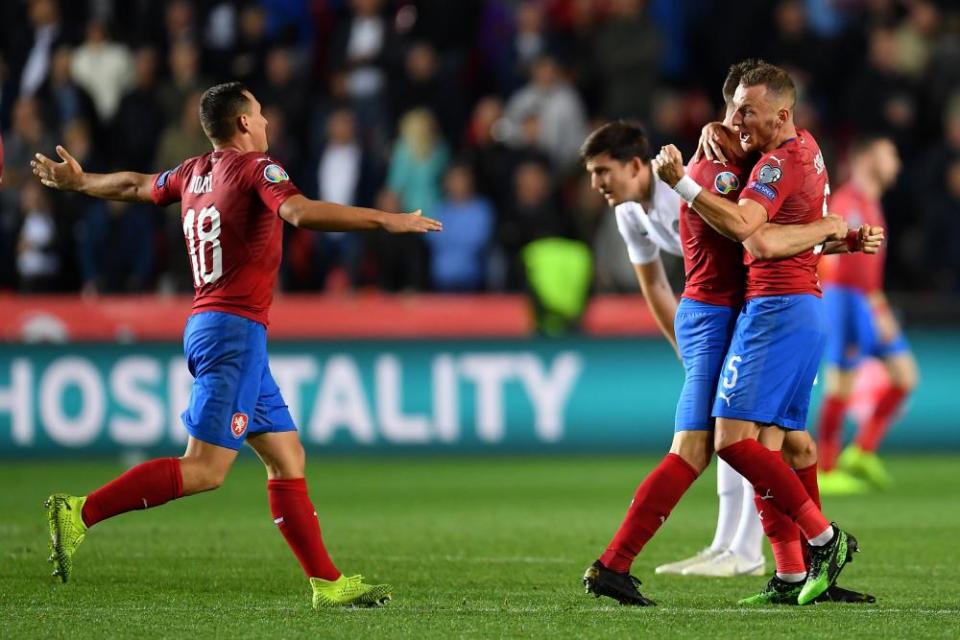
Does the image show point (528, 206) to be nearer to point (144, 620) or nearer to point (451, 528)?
point (451, 528)

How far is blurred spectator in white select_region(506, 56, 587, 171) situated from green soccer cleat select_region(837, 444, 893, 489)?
4969 millimetres

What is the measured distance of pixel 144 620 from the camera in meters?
6.45

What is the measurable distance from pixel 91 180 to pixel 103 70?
33.9 ft

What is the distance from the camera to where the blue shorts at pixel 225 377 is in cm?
678

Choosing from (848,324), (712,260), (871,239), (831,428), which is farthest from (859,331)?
(712,260)

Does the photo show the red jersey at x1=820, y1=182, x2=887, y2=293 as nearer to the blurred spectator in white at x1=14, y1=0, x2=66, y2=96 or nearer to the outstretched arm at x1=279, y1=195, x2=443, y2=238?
the outstretched arm at x1=279, y1=195, x2=443, y2=238

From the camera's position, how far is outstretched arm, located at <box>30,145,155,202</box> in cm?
739

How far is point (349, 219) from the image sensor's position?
6352 mm

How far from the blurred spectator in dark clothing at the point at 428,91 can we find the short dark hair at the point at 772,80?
34.0 ft

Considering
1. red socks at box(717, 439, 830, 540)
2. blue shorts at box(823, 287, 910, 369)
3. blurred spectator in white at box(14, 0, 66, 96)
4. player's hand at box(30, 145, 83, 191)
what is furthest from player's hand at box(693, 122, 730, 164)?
blurred spectator in white at box(14, 0, 66, 96)

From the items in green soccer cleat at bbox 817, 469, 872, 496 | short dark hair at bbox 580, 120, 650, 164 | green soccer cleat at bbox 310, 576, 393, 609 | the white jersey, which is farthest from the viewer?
green soccer cleat at bbox 817, 469, 872, 496

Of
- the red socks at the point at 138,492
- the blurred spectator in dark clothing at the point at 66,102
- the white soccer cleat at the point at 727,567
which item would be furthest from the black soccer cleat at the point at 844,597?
the blurred spectator in dark clothing at the point at 66,102

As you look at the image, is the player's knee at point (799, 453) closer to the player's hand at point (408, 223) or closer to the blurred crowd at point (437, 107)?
the player's hand at point (408, 223)

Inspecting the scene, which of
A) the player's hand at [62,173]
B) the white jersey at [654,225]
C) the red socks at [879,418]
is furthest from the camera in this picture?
the red socks at [879,418]
